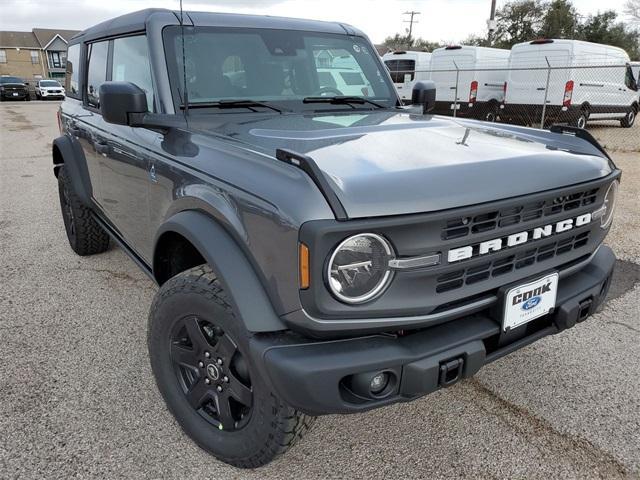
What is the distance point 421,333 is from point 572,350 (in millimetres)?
1729

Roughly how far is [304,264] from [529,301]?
94 centimetres

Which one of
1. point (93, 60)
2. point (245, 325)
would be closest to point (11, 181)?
point (93, 60)

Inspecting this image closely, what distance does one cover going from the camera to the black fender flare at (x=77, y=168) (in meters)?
3.85

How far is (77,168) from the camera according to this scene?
394 centimetres

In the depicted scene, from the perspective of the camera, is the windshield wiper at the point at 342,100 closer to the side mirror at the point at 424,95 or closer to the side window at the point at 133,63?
the side mirror at the point at 424,95

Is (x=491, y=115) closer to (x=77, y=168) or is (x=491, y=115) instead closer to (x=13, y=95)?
(x=77, y=168)

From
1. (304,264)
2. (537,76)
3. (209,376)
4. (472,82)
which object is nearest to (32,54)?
(472,82)

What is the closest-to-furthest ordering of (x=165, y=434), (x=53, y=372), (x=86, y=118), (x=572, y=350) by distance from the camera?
(x=165, y=434), (x=53, y=372), (x=572, y=350), (x=86, y=118)

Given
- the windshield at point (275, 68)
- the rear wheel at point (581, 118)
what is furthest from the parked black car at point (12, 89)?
the windshield at point (275, 68)

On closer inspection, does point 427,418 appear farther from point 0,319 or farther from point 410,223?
point 0,319

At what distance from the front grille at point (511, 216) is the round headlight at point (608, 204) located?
0.85 feet

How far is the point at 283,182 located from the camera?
5.48ft

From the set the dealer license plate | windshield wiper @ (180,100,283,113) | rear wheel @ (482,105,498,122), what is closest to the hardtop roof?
windshield wiper @ (180,100,283,113)

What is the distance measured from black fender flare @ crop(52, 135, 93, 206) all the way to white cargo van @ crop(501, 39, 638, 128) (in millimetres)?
11551
